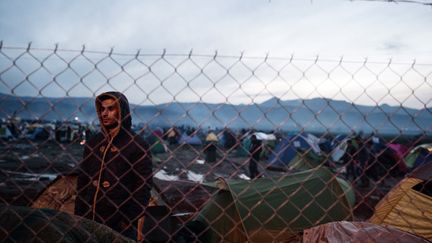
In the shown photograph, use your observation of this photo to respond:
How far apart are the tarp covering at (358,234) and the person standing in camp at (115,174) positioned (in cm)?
174

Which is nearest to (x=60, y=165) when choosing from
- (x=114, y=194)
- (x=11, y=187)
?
(x=11, y=187)

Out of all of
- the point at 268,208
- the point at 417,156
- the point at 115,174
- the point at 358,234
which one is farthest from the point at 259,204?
the point at 417,156

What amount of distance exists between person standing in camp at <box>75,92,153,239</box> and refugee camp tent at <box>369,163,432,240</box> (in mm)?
4062

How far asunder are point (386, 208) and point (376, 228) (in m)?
3.16

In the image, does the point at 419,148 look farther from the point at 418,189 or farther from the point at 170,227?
the point at 170,227

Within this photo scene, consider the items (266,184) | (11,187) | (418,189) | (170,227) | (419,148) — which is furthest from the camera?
(419,148)

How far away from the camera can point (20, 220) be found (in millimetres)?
1799

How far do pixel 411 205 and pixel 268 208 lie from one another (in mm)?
2564

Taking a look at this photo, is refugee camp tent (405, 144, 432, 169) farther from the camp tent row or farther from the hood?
the hood

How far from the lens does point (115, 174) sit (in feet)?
7.82

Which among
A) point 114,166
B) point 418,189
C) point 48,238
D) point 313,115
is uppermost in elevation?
point 313,115

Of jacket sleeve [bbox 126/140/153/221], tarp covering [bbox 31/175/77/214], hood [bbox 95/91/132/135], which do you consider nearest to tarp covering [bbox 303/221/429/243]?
jacket sleeve [bbox 126/140/153/221]

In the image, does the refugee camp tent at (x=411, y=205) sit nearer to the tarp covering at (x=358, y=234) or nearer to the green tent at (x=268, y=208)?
the green tent at (x=268, y=208)

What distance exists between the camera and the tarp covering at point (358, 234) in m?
2.56
